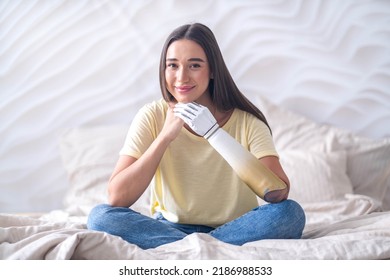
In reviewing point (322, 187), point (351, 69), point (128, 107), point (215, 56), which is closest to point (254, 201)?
point (215, 56)

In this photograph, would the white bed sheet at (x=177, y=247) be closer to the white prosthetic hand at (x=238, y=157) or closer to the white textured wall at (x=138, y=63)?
the white prosthetic hand at (x=238, y=157)

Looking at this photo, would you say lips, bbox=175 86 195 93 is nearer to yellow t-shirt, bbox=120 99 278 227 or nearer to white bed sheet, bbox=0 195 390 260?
yellow t-shirt, bbox=120 99 278 227

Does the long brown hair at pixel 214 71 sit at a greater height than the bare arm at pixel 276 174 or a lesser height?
greater

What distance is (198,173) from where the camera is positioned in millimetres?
1515

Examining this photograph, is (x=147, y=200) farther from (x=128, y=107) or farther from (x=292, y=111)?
→ (x=292, y=111)

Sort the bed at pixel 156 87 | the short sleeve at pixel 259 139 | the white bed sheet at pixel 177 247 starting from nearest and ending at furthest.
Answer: the white bed sheet at pixel 177 247, the short sleeve at pixel 259 139, the bed at pixel 156 87

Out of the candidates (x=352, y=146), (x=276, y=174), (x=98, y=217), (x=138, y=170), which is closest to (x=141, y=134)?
(x=138, y=170)

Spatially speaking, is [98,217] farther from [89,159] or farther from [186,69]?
[89,159]

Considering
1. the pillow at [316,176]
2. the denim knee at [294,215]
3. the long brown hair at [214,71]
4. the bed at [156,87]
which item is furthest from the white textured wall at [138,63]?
the denim knee at [294,215]

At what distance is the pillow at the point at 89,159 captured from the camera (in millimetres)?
2162

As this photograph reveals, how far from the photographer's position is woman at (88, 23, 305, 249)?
1.38 metres

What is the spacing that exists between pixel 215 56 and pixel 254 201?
40cm

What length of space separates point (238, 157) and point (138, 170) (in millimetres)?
246
